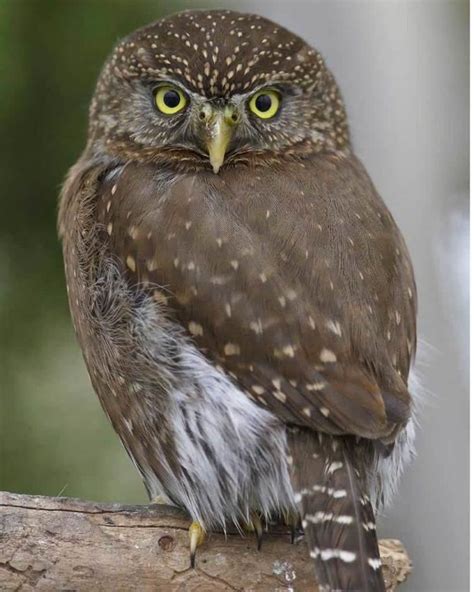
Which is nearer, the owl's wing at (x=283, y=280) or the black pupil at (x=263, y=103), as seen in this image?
the owl's wing at (x=283, y=280)

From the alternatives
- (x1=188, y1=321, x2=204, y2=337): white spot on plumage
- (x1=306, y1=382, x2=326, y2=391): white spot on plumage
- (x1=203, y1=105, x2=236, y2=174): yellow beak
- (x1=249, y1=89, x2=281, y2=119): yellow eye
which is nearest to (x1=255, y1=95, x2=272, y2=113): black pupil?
(x1=249, y1=89, x2=281, y2=119): yellow eye

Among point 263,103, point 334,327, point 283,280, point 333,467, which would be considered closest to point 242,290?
point 283,280

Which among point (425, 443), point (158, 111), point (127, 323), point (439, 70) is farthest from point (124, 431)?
point (439, 70)

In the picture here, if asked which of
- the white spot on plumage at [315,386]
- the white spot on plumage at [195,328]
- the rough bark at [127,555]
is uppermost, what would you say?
the white spot on plumage at [195,328]

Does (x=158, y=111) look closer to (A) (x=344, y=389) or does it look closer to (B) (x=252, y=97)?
(B) (x=252, y=97)

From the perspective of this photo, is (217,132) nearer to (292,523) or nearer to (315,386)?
(315,386)

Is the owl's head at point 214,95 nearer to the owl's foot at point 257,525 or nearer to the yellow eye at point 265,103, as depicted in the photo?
the yellow eye at point 265,103

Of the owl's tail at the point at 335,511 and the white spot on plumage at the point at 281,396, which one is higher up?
the white spot on plumage at the point at 281,396

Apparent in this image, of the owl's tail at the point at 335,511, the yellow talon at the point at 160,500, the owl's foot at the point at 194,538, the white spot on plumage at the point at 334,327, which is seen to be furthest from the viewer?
the yellow talon at the point at 160,500

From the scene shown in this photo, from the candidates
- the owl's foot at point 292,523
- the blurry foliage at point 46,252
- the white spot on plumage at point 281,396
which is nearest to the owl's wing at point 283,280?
the white spot on plumage at point 281,396
